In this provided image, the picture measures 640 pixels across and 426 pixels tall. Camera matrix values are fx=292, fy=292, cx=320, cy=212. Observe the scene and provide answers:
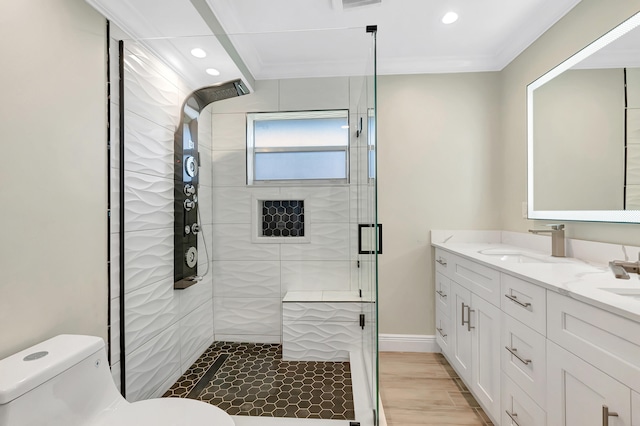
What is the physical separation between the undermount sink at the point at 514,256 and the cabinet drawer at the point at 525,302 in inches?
13.4

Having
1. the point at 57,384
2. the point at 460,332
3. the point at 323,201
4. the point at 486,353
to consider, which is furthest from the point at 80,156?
the point at 460,332

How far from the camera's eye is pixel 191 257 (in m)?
1.58

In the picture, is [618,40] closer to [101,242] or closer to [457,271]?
[457,271]

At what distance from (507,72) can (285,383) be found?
110 inches

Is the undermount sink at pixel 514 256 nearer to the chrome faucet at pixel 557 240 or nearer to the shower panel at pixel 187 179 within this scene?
the chrome faucet at pixel 557 240

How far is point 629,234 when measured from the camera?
1409mm

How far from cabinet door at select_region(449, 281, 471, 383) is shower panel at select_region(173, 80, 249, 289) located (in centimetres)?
169

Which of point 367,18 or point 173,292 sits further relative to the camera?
point 367,18

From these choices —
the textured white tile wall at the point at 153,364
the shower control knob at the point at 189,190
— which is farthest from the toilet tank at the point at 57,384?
the shower control knob at the point at 189,190

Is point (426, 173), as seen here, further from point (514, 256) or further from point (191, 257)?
point (191, 257)

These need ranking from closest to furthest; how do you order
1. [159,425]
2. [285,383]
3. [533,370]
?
[159,425] < [533,370] < [285,383]

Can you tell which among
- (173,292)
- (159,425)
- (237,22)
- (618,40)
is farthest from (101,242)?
(618,40)

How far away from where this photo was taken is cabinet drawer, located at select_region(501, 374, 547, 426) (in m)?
1.22

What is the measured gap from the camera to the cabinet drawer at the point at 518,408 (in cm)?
122
